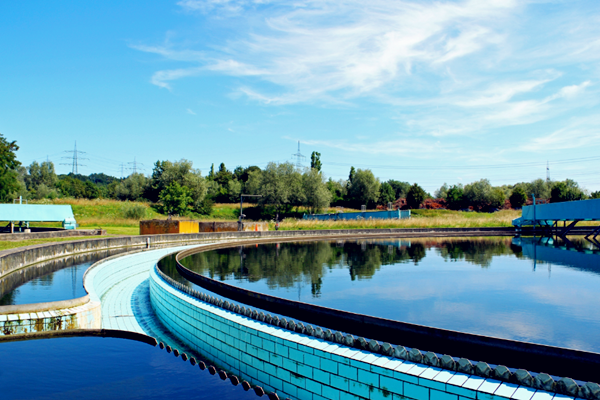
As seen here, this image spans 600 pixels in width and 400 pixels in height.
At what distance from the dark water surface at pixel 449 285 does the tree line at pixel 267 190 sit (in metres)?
30.0

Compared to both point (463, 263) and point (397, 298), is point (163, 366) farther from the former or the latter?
point (463, 263)

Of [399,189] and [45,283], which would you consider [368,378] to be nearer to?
[45,283]

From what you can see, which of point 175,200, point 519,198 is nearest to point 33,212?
point 175,200

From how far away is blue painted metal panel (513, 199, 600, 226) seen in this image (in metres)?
20.3

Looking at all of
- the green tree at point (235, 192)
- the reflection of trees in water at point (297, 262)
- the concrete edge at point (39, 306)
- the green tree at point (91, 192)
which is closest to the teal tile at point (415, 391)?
the reflection of trees in water at point (297, 262)

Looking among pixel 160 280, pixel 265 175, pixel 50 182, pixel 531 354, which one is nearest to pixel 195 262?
pixel 160 280

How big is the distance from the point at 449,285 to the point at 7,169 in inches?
1959

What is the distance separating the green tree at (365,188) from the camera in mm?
62750

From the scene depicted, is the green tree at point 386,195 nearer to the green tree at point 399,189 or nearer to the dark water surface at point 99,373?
the green tree at point 399,189

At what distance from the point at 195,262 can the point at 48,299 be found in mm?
6404

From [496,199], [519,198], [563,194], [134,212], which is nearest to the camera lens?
[134,212]

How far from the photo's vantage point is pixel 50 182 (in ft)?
253

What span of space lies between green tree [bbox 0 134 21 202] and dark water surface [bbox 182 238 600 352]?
3773 cm

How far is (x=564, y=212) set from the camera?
77.2 ft
